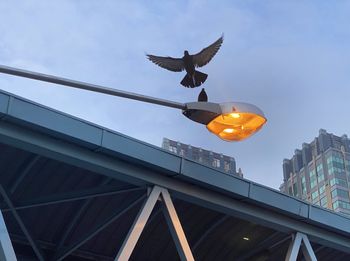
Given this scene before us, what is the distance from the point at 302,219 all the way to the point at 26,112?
21.6 feet

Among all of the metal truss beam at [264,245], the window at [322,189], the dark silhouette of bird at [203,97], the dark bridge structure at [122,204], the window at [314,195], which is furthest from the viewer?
the window at [314,195]

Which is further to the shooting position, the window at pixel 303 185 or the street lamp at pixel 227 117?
the window at pixel 303 185

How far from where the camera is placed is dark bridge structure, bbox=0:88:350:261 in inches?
416

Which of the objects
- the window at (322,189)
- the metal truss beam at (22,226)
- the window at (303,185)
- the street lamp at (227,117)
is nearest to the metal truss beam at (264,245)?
the metal truss beam at (22,226)

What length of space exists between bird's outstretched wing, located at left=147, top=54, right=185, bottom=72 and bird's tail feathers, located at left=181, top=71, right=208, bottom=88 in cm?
74

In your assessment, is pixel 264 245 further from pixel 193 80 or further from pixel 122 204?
pixel 193 80

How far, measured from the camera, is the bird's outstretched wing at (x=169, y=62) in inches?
362

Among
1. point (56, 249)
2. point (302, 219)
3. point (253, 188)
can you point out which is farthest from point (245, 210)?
point (56, 249)

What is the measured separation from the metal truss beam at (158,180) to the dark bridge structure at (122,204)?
2 centimetres

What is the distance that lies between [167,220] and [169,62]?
10.8ft

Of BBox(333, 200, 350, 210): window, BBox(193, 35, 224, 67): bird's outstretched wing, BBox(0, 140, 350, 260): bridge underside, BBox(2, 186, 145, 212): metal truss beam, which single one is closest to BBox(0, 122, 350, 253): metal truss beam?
BBox(0, 140, 350, 260): bridge underside

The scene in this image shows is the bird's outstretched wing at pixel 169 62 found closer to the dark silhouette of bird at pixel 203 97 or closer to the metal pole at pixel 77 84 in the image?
the dark silhouette of bird at pixel 203 97

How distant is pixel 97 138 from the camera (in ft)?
35.3

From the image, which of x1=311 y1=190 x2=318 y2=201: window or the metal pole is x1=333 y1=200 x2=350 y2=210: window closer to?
x1=311 y1=190 x2=318 y2=201: window
